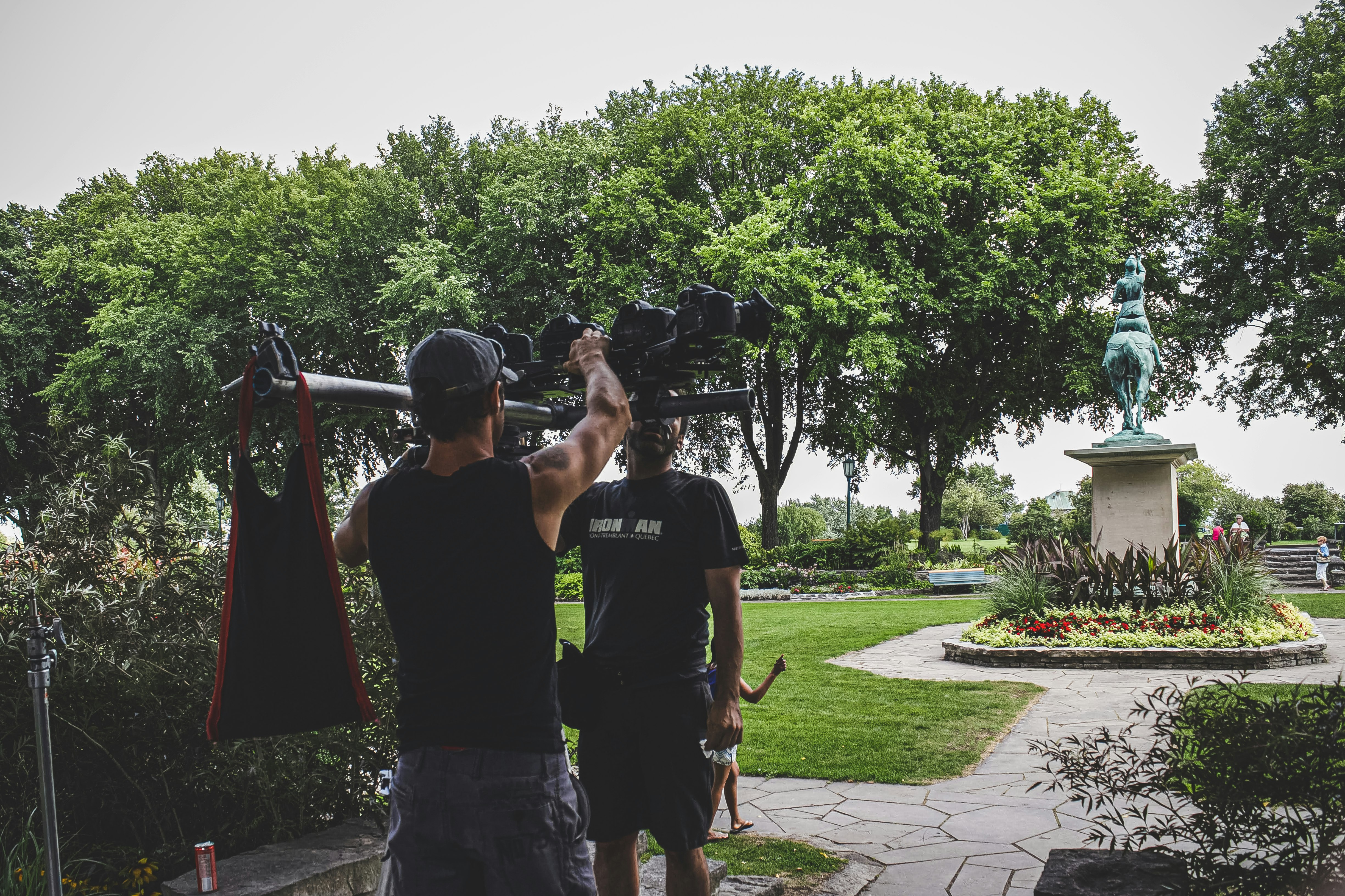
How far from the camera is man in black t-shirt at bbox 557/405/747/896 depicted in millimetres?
3340

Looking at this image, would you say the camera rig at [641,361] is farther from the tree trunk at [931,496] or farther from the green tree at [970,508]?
the green tree at [970,508]

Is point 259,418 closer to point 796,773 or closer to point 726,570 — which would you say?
point 796,773

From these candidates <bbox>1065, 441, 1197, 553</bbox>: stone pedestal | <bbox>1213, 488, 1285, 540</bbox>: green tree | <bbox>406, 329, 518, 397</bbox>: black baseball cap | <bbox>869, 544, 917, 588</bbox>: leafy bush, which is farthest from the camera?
<bbox>1213, 488, 1285, 540</bbox>: green tree

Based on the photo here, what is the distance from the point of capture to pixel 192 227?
91.4 feet

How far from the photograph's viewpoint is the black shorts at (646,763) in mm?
3328

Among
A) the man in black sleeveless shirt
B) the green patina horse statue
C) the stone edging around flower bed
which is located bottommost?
the stone edging around flower bed

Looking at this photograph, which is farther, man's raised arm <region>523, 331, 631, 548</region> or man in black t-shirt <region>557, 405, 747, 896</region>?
man in black t-shirt <region>557, 405, 747, 896</region>

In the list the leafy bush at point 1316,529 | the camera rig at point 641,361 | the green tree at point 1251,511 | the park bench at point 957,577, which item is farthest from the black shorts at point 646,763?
the leafy bush at point 1316,529

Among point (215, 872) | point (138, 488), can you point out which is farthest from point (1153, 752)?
point (138, 488)

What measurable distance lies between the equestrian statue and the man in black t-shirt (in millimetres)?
12163

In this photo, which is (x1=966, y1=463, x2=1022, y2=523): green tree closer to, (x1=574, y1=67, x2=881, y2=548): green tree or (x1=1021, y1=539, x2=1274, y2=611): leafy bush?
(x1=574, y1=67, x2=881, y2=548): green tree

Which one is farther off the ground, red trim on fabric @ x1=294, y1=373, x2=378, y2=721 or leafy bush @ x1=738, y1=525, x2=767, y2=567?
red trim on fabric @ x1=294, y1=373, x2=378, y2=721

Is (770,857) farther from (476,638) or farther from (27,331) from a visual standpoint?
(27,331)

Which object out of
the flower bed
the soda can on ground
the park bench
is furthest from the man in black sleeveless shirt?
the park bench
